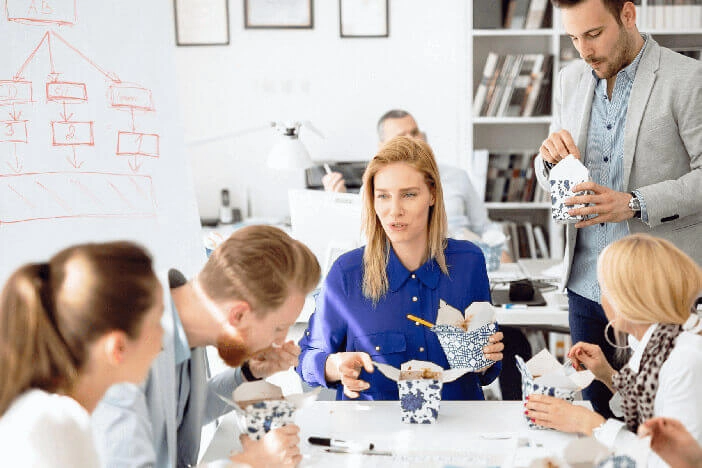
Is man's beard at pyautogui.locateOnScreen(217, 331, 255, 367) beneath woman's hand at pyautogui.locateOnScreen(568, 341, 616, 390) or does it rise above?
above

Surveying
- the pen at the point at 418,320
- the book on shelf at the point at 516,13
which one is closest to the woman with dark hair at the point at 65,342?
the pen at the point at 418,320

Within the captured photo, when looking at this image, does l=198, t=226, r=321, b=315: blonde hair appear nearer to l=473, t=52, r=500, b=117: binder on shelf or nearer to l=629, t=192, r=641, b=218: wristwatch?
l=629, t=192, r=641, b=218: wristwatch

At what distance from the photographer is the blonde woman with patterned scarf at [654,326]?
1.34m

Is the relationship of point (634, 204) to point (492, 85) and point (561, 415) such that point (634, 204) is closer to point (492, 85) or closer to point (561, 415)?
point (561, 415)

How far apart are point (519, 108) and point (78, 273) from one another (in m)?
3.40

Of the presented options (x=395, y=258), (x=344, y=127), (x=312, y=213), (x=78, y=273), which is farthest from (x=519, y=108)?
(x=78, y=273)

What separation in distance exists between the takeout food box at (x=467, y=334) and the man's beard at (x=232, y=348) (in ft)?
1.35

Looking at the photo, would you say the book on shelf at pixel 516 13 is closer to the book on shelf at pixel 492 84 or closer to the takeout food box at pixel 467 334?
the book on shelf at pixel 492 84

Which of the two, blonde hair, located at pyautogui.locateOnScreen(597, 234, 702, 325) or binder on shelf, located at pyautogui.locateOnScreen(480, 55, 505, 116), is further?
binder on shelf, located at pyautogui.locateOnScreen(480, 55, 505, 116)

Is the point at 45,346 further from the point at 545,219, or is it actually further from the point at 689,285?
the point at 545,219

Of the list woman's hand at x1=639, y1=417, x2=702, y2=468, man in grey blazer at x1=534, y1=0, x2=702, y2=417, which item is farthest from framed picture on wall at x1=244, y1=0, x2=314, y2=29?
woman's hand at x1=639, y1=417, x2=702, y2=468

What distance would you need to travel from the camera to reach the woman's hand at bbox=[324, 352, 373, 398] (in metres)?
1.67

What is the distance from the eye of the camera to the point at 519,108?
13.6 ft

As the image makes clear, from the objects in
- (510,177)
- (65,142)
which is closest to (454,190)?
(510,177)
